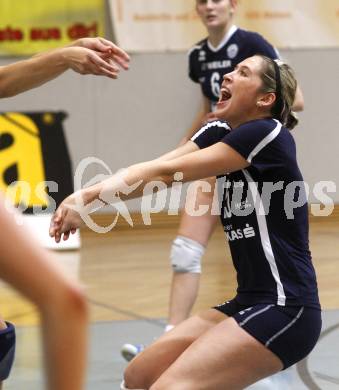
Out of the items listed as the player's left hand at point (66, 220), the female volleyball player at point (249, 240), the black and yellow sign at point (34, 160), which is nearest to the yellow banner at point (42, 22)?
the black and yellow sign at point (34, 160)

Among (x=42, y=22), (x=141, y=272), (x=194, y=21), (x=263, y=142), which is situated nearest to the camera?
(x=263, y=142)

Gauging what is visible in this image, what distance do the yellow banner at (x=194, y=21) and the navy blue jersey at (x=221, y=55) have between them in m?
2.63

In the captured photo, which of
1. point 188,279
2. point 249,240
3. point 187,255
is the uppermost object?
point 249,240

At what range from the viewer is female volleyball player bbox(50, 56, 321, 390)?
→ 2910 millimetres

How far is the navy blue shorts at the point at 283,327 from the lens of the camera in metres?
2.94

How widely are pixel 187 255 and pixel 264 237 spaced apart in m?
1.23

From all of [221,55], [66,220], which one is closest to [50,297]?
[66,220]

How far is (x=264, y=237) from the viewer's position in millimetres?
3051

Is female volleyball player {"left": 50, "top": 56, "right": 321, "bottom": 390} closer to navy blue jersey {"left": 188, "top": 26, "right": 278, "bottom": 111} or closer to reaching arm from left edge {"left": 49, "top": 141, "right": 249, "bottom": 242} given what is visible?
reaching arm from left edge {"left": 49, "top": 141, "right": 249, "bottom": 242}

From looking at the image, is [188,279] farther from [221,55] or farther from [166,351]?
[221,55]

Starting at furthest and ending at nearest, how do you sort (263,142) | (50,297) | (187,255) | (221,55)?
1. (221,55)
2. (187,255)
3. (263,142)
4. (50,297)

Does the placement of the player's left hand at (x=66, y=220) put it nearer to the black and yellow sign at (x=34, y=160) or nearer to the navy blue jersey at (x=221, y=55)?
the navy blue jersey at (x=221, y=55)

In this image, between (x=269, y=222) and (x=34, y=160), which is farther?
(x=34, y=160)

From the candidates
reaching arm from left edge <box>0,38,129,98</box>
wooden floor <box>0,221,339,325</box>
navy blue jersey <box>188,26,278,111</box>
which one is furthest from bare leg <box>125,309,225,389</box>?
navy blue jersey <box>188,26,278,111</box>
